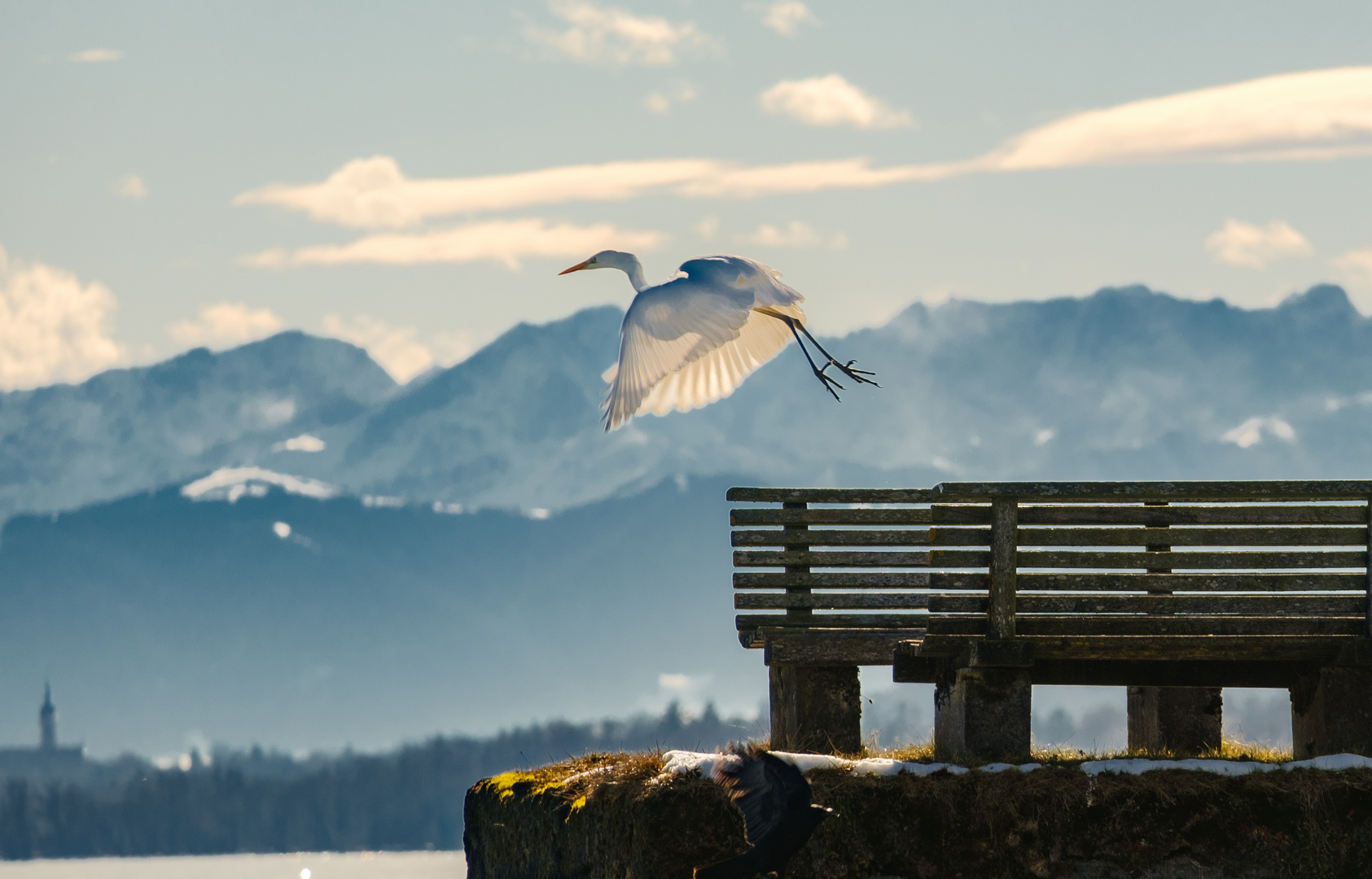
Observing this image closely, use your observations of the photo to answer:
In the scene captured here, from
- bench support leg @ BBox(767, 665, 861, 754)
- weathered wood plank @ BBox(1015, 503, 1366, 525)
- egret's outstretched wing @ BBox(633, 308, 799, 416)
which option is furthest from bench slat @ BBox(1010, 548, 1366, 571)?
egret's outstretched wing @ BBox(633, 308, 799, 416)

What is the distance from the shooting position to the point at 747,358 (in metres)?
22.6

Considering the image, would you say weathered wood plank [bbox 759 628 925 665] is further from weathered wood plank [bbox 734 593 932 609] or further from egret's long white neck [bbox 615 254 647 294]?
egret's long white neck [bbox 615 254 647 294]

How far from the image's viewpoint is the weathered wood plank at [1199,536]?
1883cm

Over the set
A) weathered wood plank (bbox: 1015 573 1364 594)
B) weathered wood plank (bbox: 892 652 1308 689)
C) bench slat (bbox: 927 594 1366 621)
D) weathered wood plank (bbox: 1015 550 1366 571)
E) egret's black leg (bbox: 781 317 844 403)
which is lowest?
weathered wood plank (bbox: 892 652 1308 689)

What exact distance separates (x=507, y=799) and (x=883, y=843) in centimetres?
610

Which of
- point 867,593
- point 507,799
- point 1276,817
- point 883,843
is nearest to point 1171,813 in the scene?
point 1276,817

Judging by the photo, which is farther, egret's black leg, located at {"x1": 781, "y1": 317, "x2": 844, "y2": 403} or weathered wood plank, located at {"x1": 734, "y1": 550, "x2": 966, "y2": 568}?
weathered wood plank, located at {"x1": 734, "y1": 550, "x2": 966, "y2": 568}

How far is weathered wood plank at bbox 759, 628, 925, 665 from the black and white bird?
4518 mm

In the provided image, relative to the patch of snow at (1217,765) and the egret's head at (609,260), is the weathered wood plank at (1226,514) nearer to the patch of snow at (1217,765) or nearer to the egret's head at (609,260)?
the patch of snow at (1217,765)

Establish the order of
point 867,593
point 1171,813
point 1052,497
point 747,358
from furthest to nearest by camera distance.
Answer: point 747,358
point 867,593
point 1052,497
point 1171,813

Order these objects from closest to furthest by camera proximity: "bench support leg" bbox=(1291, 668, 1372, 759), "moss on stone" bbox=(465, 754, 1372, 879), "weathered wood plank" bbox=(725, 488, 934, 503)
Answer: "moss on stone" bbox=(465, 754, 1372, 879) → "bench support leg" bbox=(1291, 668, 1372, 759) → "weathered wood plank" bbox=(725, 488, 934, 503)

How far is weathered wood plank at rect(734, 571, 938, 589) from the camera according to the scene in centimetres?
2092

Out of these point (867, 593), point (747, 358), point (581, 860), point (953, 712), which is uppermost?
point (747, 358)

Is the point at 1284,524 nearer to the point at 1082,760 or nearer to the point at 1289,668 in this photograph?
the point at 1289,668
